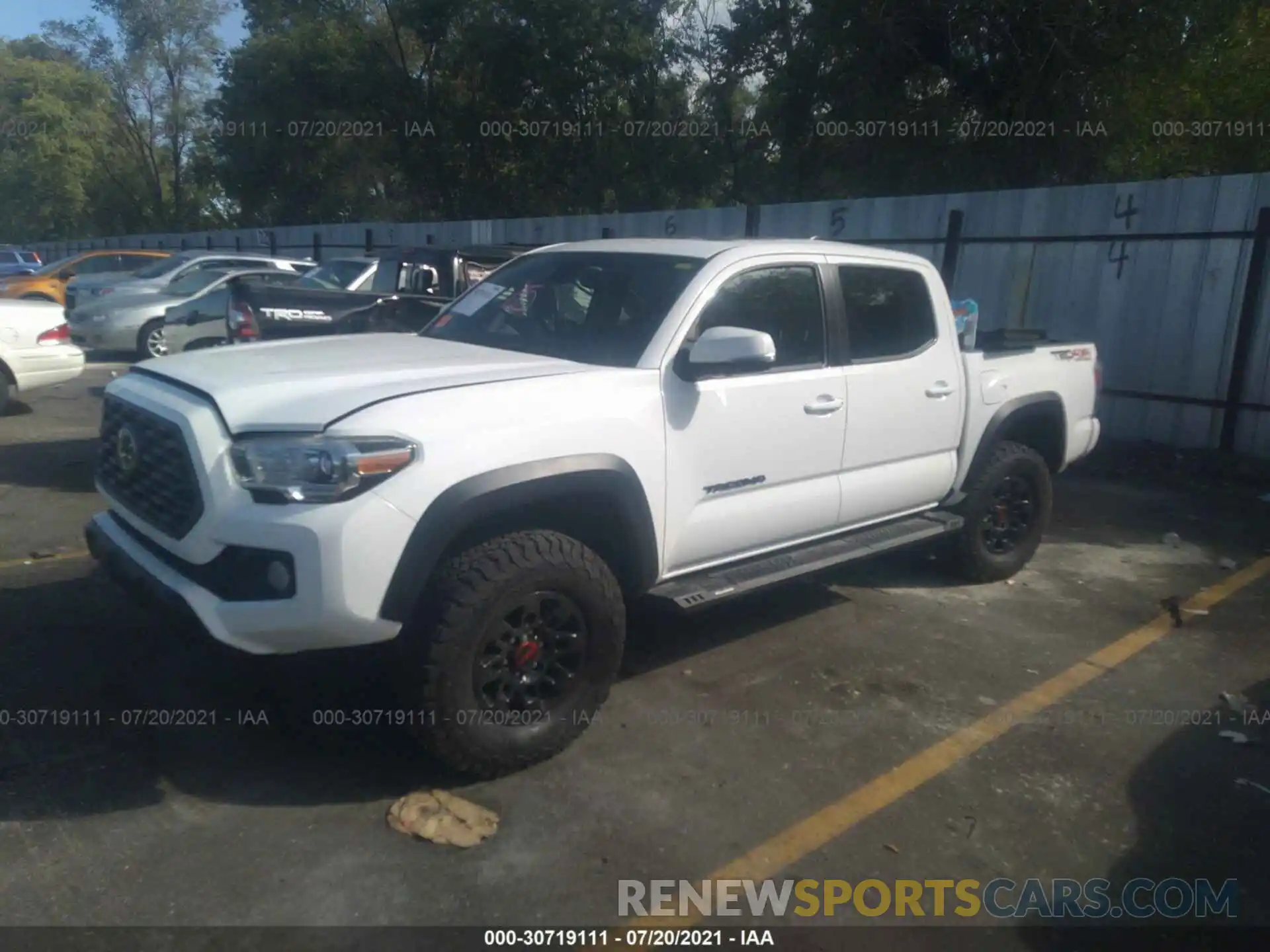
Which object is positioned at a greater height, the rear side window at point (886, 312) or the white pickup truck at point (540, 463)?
the rear side window at point (886, 312)

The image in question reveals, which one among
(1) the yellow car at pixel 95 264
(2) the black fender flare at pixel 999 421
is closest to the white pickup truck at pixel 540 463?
(2) the black fender flare at pixel 999 421

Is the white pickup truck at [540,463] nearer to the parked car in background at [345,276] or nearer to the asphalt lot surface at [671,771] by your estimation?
the asphalt lot surface at [671,771]

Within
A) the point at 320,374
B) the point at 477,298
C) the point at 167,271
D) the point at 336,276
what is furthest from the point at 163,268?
the point at 320,374

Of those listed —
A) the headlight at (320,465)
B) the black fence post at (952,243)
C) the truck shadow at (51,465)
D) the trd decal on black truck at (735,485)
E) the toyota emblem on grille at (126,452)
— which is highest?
the black fence post at (952,243)

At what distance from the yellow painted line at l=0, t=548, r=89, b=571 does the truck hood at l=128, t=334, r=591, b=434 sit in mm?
2160

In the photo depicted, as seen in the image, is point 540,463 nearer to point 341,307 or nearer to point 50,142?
point 341,307

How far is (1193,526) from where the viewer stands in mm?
7418

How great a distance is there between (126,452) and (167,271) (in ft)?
→ 48.9

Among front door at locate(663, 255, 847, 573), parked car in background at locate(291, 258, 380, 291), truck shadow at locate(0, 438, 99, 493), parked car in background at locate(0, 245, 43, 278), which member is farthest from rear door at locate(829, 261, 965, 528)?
parked car in background at locate(0, 245, 43, 278)

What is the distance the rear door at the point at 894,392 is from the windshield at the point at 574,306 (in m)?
0.99

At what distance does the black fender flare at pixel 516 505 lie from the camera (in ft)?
10.7

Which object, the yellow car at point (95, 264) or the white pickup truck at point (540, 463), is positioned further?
the yellow car at point (95, 264)

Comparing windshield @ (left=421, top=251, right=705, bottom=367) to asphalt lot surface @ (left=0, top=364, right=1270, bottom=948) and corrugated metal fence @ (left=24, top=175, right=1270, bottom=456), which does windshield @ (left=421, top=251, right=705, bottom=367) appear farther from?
corrugated metal fence @ (left=24, top=175, right=1270, bottom=456)

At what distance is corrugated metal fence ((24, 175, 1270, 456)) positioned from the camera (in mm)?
8805
